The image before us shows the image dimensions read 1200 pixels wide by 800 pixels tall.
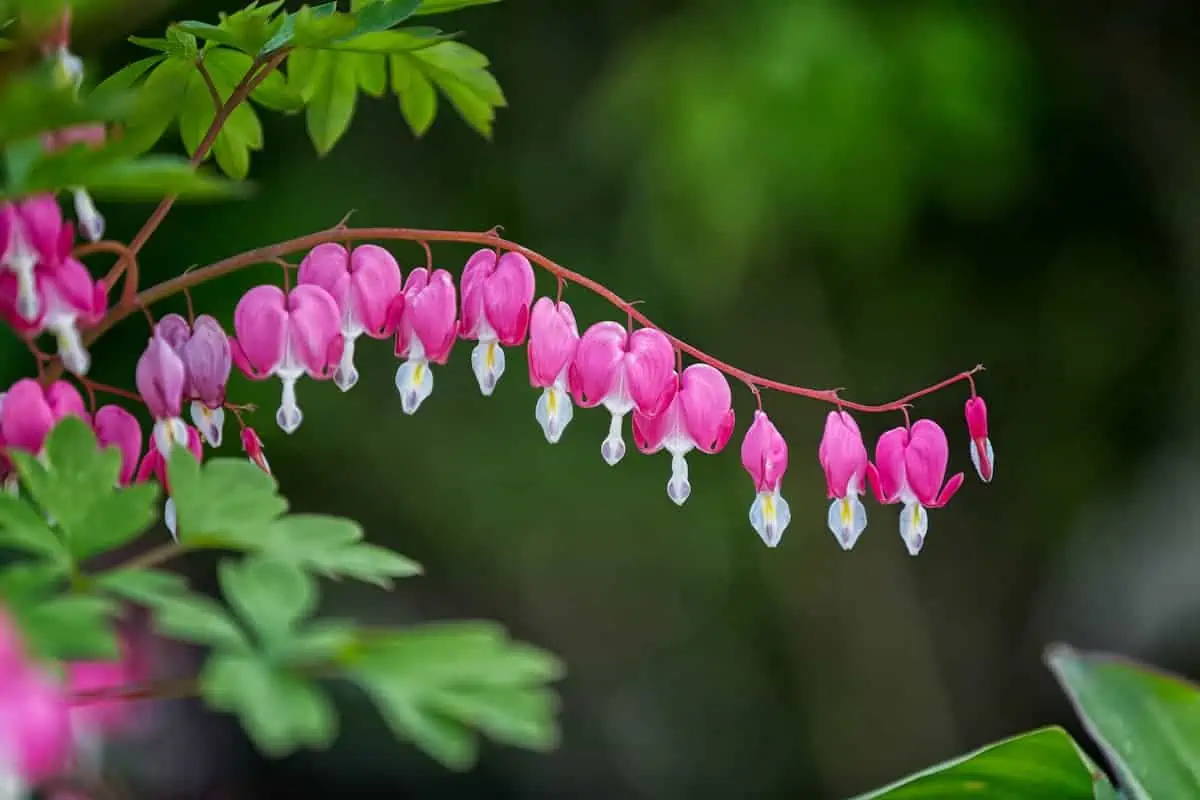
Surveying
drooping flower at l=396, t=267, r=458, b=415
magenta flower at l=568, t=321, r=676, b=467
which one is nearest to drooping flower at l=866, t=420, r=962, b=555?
magenta flower at l=568, t=321, r=676, b=467

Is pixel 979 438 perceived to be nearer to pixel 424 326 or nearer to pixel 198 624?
pixel 424 326

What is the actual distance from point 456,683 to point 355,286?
0.34m

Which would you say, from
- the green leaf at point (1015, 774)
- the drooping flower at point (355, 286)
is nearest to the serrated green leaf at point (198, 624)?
the drooping flower at point (355, 286)

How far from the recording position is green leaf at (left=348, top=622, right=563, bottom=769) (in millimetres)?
429

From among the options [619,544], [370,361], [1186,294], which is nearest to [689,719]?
[619,544]

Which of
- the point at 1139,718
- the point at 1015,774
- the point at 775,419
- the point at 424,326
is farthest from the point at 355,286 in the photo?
the point at 775,419

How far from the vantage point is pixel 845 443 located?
0.78 m

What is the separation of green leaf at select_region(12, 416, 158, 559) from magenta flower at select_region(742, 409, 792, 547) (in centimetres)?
36

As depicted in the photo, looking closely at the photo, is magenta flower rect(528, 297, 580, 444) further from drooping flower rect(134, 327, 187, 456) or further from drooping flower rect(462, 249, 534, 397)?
drooping flower rect(134, 327, 187, 456)

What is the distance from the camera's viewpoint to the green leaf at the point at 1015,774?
0.84 meters

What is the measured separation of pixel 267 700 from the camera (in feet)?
1.35

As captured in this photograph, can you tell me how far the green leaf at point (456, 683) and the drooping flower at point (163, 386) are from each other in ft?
0.81

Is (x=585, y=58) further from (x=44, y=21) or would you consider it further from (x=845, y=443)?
(x=44, y=21)

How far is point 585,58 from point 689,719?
157 centimetres
